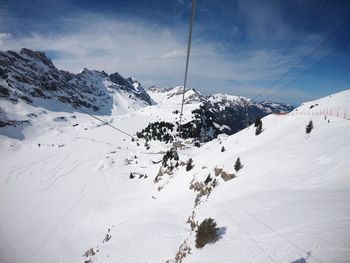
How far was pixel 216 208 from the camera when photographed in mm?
17312

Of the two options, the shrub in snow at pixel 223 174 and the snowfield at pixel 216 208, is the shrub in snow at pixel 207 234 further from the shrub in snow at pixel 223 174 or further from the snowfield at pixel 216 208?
the shrub in snow at pixel 223 174

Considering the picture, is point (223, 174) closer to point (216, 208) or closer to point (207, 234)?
point (216, 208)

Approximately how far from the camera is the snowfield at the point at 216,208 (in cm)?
977

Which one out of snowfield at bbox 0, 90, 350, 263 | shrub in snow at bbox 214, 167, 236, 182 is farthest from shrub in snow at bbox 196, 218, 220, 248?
shrub in snow at bbox 214, 167, 236, 182

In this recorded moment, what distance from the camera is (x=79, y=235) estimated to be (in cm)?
2909

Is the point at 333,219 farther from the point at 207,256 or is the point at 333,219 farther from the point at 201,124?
the point at 201,124

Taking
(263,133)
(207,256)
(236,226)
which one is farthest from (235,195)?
(263,133)

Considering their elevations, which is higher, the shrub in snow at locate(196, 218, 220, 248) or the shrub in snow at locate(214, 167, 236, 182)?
the shrub in snow at locate(214, 167, 236, 182)

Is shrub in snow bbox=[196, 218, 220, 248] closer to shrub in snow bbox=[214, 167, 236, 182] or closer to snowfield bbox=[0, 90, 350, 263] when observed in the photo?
snowfield bbox=[0, 90, 350, 263]

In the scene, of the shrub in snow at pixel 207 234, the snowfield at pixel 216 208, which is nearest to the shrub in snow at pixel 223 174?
the snowfield at pixel 216 208

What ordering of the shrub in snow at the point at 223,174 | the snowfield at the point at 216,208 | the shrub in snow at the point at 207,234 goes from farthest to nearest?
1. the shrub in snow at the point at 223,174
2. the shrub in snow at the point at 207,234
3. the snowfield at the point at 216,208

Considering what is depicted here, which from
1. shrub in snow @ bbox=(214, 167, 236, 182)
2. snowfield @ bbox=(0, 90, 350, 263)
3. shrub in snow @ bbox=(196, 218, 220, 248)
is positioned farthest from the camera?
shrub in snow @ bbox=(214, 167, 236, 182)

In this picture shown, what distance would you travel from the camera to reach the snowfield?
9.77 m

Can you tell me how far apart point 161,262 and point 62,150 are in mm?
81899
